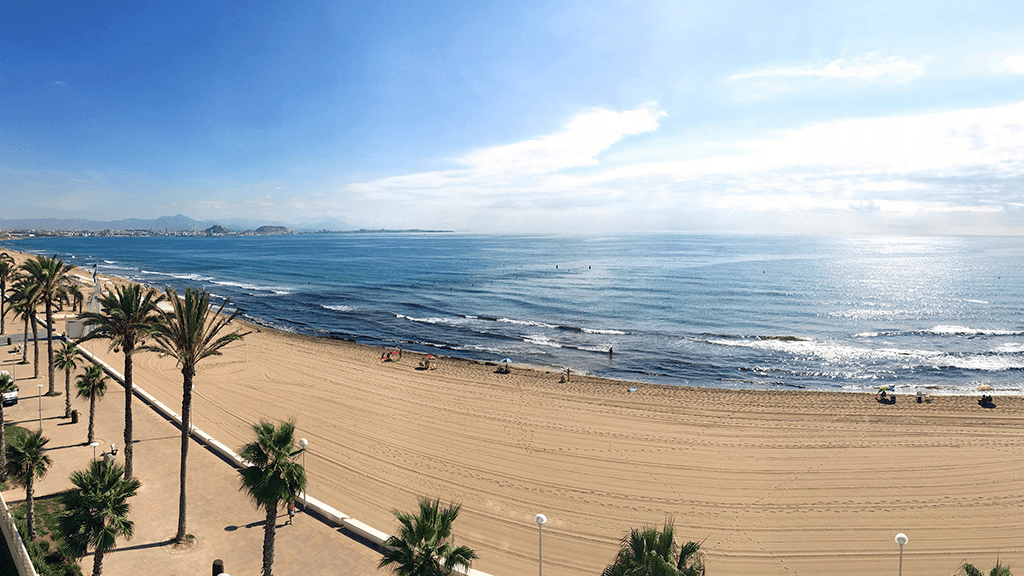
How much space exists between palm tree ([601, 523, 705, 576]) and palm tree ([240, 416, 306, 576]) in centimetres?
751

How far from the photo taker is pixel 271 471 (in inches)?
454

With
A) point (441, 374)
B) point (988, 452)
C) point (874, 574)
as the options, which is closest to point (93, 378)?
point (441, 374)

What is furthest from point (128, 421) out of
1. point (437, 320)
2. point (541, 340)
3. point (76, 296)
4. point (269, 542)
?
point (437, 320)

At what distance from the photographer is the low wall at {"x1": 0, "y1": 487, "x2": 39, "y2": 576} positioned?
11.7 metres

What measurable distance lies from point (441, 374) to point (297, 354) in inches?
528

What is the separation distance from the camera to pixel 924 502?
1816 cm

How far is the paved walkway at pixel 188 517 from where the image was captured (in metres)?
13.6

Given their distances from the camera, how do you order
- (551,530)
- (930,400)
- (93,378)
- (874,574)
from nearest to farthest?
1. (874,574)
2. (551,530)
3. (93,378)
4. (930,400)

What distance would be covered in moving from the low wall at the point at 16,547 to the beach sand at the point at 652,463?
19.7ft

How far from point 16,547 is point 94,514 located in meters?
3.33

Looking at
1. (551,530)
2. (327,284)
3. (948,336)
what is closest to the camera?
(551,530)

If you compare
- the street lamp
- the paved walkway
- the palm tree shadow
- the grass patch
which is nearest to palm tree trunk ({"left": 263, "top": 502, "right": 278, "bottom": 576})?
the paved walkway

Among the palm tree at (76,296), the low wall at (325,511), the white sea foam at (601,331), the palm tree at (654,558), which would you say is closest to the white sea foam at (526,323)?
the white sea foam at (601,331)

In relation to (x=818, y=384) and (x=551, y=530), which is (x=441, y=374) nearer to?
(x=551, y=530)
